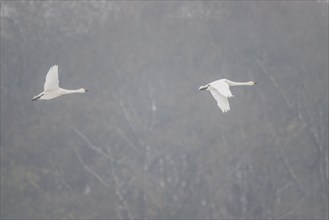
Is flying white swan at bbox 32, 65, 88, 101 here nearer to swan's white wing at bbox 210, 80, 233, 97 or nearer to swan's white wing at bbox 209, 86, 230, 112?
swan's white wing at bbox 209, 86, 230, 112

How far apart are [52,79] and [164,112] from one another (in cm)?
2652

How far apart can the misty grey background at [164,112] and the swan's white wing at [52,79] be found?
22.1 metres

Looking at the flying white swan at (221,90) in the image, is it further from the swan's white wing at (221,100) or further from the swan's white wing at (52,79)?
the swan's white wing at (52,79)

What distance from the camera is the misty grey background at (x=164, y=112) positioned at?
54.0 m

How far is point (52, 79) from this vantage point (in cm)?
3077

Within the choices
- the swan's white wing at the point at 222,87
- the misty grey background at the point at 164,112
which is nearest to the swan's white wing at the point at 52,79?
the swan's white wing at the point at 222,87

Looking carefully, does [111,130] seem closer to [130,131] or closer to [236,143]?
[130,131]

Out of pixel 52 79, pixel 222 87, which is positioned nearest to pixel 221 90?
pixel 222 87

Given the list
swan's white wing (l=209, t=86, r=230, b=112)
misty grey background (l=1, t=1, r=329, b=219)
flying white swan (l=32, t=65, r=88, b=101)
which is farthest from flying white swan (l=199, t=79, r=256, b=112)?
misty grey background (l=1, t=1, r=329, b=219)

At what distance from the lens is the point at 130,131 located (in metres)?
56.4

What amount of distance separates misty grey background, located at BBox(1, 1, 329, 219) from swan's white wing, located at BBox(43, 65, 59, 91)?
22057 millimetres

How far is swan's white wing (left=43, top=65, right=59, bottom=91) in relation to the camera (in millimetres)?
30625

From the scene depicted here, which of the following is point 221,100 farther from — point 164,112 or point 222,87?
point 164,112

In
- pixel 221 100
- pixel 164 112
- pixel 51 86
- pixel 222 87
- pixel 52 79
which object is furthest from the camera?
pixel 164 112
